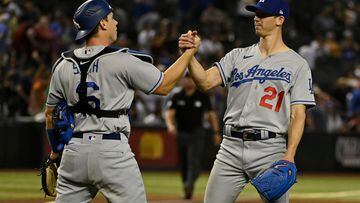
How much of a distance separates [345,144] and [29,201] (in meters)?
12.3

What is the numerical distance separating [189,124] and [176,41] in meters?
10.1

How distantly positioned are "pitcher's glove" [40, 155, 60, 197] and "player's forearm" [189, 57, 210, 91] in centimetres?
130

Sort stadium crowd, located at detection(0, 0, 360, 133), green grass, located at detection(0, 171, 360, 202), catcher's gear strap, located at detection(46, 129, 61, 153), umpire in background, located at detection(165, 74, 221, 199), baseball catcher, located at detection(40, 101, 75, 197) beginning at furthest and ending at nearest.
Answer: stadium crowd, located at detection(0, 0, 360, 133), green grass, located at detection(0, 171, 360, 202), umpire in background, located at detection(165, 74, 221, 199), catcher's gear strap, located at detection(46, 129, 61, 153), baseball catcher, located at detection(40, 101, 75, 197)

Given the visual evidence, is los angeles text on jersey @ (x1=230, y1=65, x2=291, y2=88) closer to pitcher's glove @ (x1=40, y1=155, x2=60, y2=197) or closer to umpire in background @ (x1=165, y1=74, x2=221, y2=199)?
pitcher's glove @ (x1=40, y1=155, x2=60, y2=197)

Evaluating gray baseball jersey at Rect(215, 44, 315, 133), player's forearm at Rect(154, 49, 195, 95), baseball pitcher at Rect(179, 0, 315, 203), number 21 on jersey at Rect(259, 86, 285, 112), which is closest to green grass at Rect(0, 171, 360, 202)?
baseball pitcher at Rect(179, 0, 315, 203)

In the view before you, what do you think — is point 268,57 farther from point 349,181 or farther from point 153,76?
point 349,181

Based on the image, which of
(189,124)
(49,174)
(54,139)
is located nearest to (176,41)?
(189,124)

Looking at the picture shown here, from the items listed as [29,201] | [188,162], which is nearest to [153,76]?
[29,201]

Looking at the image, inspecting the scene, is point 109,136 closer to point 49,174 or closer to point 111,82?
point 111,82

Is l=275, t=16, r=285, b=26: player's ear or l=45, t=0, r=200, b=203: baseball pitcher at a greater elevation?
l=275, t=16, r=285, b=26: player's ear

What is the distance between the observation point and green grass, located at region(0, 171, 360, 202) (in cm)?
1599

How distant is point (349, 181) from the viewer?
71.8ft

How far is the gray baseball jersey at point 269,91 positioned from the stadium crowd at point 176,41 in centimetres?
1329

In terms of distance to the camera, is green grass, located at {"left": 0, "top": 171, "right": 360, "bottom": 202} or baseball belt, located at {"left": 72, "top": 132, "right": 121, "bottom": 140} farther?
green grass, located at {"left": 0, "top": 171, "right": 360, "bottom": 202}
